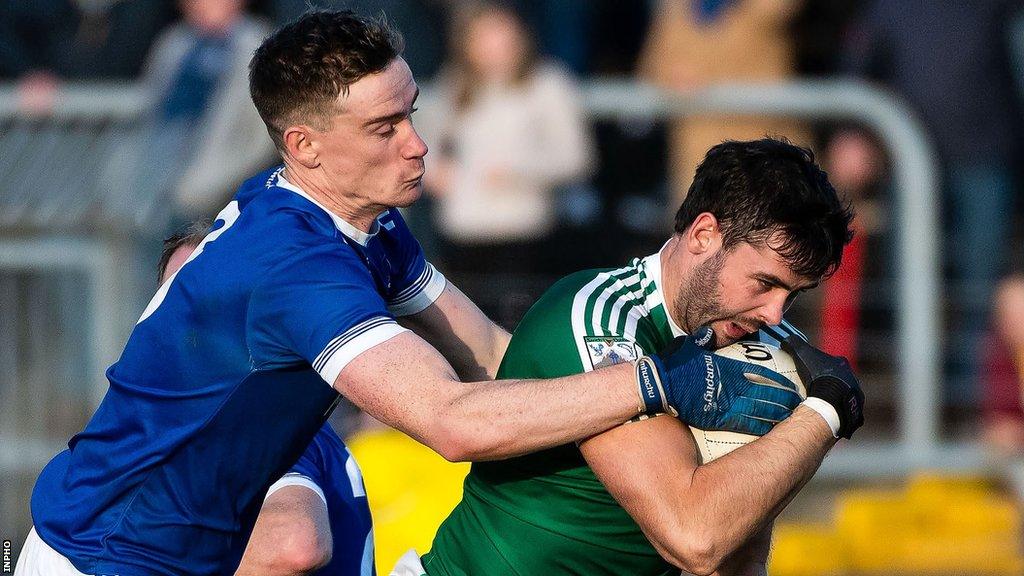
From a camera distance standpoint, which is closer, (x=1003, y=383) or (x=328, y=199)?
(x=328, y=199)

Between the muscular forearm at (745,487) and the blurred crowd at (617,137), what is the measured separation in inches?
158

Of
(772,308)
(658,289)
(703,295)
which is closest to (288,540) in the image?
(658,289)

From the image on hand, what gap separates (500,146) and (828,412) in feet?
13.3

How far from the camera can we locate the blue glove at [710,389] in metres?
3.42

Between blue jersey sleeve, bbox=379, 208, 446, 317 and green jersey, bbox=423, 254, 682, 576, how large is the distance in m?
0.49

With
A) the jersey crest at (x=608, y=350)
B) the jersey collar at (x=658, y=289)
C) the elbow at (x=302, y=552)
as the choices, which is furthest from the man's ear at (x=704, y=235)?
the elbow at (x=302, y=552)

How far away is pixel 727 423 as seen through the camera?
11.7 ft

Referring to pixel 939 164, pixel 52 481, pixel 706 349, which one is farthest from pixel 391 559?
pixel 939 164

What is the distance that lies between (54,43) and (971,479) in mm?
5447

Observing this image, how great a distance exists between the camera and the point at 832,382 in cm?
366

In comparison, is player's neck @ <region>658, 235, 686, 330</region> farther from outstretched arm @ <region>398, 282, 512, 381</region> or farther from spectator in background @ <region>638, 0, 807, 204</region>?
spectator in background @ <region>638, 0, 807, 204</region>

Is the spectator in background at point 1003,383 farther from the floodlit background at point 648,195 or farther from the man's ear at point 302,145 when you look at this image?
the man's ear at point 302,145

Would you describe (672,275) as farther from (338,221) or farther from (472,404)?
(338,221)

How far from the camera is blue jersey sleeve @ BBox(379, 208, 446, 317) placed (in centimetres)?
418
